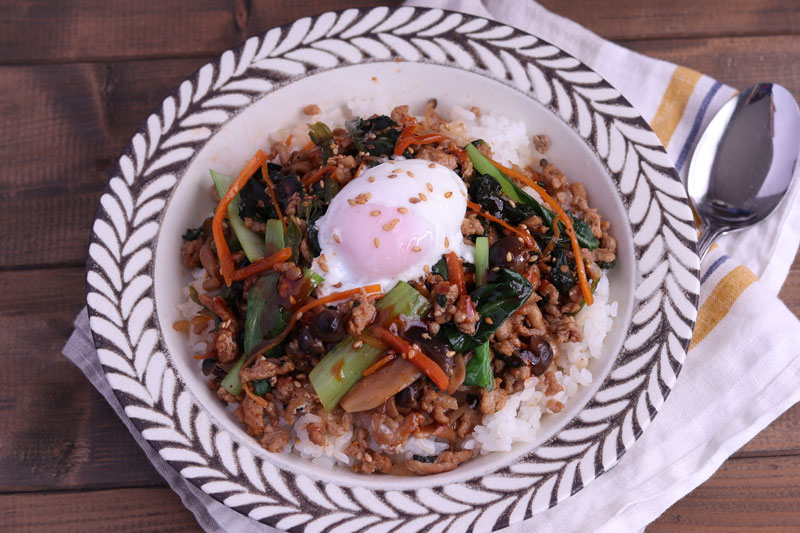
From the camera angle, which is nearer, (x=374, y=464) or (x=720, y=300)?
(x=374, y=464)

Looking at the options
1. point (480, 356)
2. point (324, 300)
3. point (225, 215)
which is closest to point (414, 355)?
point (480, 356)

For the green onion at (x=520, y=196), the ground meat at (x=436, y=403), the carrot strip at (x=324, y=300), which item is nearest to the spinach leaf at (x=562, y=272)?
the green onion at (x=520, y=196)

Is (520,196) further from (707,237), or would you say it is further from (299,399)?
(299,399)

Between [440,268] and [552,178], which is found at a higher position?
[552,178]

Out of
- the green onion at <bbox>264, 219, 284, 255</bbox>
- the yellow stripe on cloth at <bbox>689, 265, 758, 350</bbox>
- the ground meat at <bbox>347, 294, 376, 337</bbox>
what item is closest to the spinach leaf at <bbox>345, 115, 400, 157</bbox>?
the green onion at <bbox>264, 219, 284, 255</bbox>

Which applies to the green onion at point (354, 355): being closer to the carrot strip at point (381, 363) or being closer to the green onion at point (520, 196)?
the carrot strip at point (381, 363)

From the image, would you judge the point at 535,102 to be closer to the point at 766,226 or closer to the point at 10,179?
the point at 766,226

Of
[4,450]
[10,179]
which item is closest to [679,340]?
[4,450]
